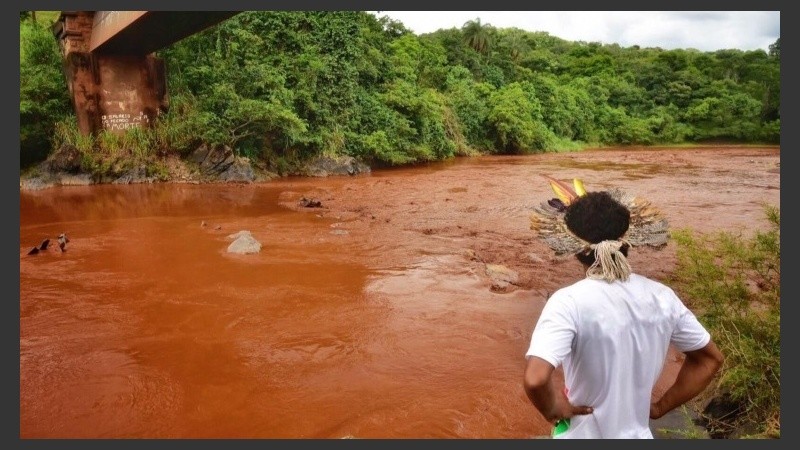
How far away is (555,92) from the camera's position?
37.3m

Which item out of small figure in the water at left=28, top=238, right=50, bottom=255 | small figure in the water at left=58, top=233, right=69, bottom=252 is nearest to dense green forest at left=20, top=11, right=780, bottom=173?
small figure in the water at left=58, top=233, right=69, bottom=252

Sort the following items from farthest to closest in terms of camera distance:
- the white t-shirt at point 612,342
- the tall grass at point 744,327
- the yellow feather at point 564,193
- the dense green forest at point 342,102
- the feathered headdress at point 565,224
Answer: the dense green forest at point 342,102
the tall grass at point 744,327
the yellow feather at point 564,193
the feathered headdress at point 565,224
the white t-shirt at point 612,342

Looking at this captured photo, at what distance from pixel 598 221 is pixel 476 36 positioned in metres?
43.9

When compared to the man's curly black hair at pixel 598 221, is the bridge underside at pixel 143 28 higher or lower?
higher

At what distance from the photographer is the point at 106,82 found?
648 inches

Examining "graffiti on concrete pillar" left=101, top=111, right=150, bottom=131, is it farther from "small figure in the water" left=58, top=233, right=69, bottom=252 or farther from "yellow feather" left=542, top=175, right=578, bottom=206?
"yellow feather" left=542, top=175, right=578, bottom=206

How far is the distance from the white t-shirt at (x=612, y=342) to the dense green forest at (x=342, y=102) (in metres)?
15.9

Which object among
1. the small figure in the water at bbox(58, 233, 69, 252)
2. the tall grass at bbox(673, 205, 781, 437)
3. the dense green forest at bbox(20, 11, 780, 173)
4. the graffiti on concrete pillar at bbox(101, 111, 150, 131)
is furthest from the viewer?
the dense green forest at bbox(20, 11, 780, 173)

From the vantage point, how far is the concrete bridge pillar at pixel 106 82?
15.8 metres

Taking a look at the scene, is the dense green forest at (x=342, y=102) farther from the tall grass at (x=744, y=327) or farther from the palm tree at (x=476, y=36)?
the tall grass at (x=744, y=327)

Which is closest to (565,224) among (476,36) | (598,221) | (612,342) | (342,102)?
(598,221)

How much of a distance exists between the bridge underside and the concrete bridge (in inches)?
1.0

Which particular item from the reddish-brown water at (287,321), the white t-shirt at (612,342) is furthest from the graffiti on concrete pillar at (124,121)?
the white t-shirt at (612,342)

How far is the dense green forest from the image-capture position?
1703 centimetres
